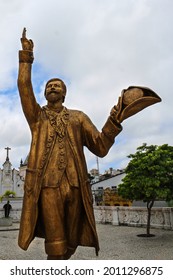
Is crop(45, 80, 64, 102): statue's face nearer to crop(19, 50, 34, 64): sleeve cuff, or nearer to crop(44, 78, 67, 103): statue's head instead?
crop(44, 78, 67, 103): statue's head

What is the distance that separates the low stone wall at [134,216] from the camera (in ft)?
50.8

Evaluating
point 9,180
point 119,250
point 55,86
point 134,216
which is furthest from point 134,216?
point 9,180

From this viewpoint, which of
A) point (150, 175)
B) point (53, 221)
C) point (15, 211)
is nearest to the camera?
point (53, 221)

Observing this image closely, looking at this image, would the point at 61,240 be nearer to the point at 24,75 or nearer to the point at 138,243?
the point at 24,75

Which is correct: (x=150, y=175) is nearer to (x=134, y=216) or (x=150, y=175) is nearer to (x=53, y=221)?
(x=134, y=216)

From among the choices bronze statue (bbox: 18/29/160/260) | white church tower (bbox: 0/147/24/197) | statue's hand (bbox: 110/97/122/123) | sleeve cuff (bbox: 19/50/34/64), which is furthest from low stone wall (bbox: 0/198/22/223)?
statue's hand (bbox: 110/97/122/123)

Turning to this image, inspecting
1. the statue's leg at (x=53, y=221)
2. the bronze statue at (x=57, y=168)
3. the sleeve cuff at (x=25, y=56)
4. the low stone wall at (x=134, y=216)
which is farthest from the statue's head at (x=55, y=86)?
the low stone wall at (x=134, y=216)

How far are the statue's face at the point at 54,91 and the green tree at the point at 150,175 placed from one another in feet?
32.0

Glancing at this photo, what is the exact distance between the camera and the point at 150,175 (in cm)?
1268

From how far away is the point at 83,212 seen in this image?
9.71ft

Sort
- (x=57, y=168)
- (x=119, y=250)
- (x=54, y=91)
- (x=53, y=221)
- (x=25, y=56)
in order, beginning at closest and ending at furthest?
(x=53, y=221)
(x=57, y=168)
(x=25, y=56)
(x=54, y=91)
(x=119, y=250)

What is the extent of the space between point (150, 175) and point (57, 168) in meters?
10.4
